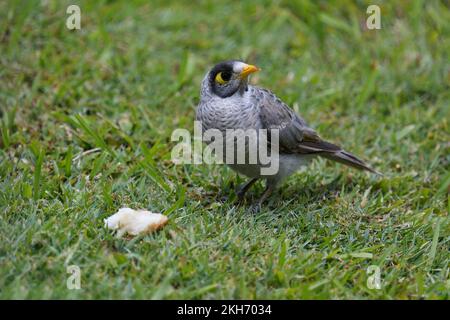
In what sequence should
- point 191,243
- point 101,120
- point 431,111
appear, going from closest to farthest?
point 191,243
point 101,120
point 431,111

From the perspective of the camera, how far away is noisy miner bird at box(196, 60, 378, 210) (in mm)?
4777

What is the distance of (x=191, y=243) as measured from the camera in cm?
407

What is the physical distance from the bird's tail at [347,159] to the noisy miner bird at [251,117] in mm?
31

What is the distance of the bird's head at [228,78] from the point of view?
4773 mm

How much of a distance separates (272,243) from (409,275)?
2.95 ft

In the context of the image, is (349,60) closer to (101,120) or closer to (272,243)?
(101,120)

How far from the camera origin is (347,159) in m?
5.42

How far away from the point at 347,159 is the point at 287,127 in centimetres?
65
